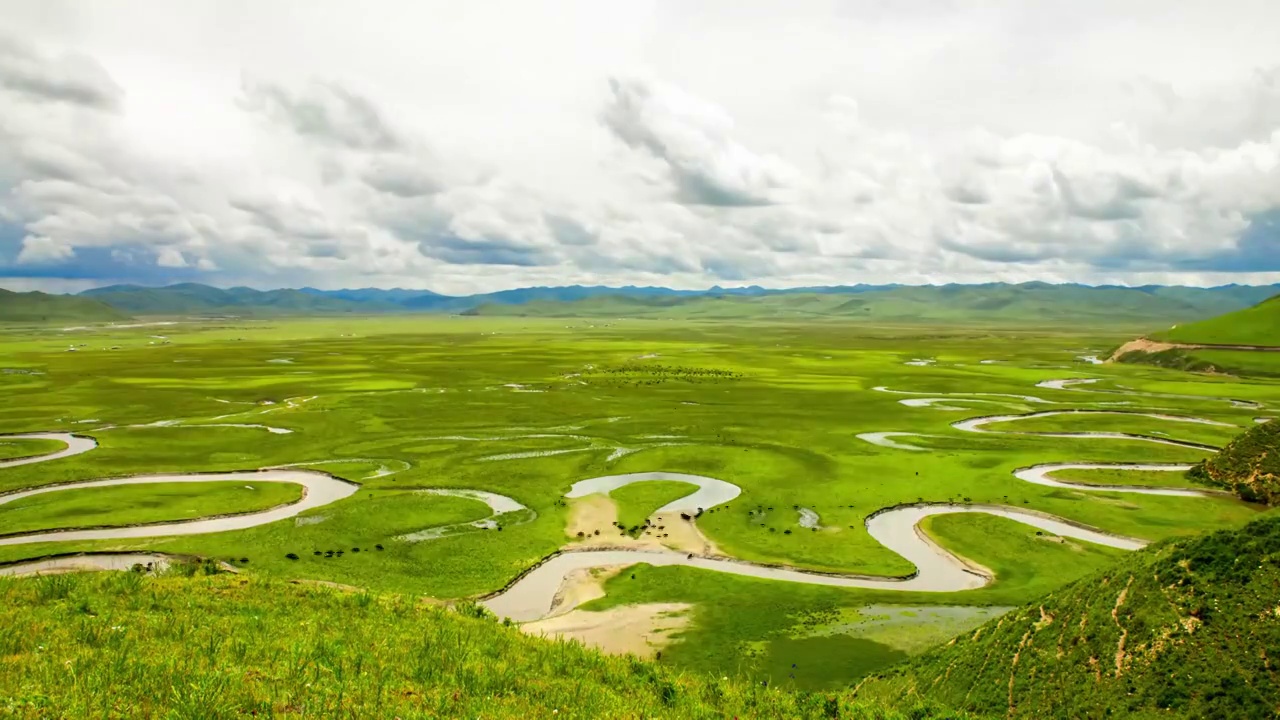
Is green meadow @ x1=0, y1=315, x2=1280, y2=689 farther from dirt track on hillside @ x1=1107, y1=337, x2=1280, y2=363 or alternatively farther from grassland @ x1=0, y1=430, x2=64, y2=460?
dirt track on hillside @ x1=1107, y1=337, x2=1280, y2=363

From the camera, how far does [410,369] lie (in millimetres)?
160625

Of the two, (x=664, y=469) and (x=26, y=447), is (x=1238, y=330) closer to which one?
(x=664, y=469)

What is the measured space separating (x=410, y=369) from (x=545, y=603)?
13248cm

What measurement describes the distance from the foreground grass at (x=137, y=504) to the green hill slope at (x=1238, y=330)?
715 ft

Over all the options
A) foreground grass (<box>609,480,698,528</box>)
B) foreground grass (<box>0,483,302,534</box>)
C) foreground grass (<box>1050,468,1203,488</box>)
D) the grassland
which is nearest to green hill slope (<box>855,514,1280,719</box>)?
foreground grass (<box>609,480,698,528</box>)

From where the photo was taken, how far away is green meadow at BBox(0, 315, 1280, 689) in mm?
39125

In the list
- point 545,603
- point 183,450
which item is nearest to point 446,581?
point 545,603

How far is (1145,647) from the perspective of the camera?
21.2m

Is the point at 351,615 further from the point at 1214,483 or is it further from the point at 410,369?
the point at 410,369

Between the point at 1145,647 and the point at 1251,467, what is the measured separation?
174 ft

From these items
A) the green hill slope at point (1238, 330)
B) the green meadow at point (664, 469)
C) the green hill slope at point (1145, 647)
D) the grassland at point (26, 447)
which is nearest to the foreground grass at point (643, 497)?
the green meadow at point (664, 469)

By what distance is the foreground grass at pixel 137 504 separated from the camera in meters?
50.4

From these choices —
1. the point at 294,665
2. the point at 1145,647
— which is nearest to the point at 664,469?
the point at 1145,647

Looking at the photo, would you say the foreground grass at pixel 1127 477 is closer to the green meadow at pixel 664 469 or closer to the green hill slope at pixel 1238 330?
the green meadow at pixel 664 469
